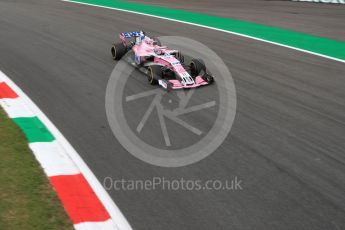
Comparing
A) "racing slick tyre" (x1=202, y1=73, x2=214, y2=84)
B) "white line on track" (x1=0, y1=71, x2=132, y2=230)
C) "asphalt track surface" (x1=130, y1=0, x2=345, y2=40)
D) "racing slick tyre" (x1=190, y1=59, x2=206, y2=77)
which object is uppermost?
"asphalt track surface" (x1=130, y1=0, x2=345, y2=40)

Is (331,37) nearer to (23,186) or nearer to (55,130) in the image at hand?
(55,130)

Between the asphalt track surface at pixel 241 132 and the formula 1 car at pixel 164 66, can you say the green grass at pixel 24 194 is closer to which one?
the asphalt track surface at pixel 241 132

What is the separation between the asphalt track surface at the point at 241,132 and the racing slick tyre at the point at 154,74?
100 cm

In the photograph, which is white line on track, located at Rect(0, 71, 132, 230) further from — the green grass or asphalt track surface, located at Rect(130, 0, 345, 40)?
asphalt track surface, located at Rect(130, 0, 345, 40)

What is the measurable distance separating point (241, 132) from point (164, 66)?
2.96 metres

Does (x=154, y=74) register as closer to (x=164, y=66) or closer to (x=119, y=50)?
(x=164, y=66)

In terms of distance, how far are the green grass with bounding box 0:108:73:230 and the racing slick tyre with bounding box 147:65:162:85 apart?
10.9ft

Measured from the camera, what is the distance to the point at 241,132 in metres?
6.68

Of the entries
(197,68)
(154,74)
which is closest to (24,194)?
(154,74)

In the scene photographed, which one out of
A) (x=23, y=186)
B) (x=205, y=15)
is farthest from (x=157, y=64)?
(x=205, y=15)

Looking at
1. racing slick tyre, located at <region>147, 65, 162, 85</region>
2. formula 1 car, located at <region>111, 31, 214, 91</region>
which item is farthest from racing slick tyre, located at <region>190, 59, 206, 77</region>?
racing slick tyre, located at <region>147, 65, 162, 85</region>

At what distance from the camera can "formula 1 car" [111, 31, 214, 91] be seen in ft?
28.1

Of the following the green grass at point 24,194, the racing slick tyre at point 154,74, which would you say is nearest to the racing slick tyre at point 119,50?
the racing slick tyre at point 154,74

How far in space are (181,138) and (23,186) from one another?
2.47 meters
